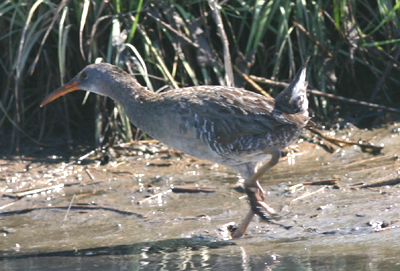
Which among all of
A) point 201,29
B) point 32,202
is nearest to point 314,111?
point 201,29

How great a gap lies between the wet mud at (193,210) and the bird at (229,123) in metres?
0.32

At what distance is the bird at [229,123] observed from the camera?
427 cm

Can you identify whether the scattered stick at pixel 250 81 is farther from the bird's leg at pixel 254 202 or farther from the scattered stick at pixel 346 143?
the bird's leg at pixel 254 202

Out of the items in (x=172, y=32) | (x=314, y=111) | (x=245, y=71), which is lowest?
(x=314, y=111)

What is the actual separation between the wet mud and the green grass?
472mm

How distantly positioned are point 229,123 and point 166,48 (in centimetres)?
213

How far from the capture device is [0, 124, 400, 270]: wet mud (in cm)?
364

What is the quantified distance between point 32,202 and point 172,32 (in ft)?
6.55

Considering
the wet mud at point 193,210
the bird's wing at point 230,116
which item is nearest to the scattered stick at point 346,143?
the wet mud at point 193,210

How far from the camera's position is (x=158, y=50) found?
591 cm

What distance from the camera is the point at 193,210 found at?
15.1 feet

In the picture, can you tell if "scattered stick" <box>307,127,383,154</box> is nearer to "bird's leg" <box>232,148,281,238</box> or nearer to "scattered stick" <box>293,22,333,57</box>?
"scattered stick" <box>293,22,333,57</box>

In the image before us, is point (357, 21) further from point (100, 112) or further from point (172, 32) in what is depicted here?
point (100, 112)

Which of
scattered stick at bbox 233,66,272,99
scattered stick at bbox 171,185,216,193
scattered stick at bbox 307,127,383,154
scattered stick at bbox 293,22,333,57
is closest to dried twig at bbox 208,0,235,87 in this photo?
scattered stick at bbox 233,66,272,99
